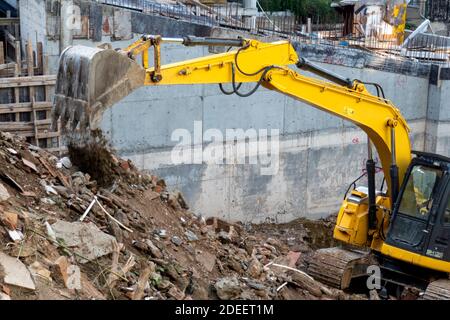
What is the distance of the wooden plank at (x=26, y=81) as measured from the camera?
12797mm

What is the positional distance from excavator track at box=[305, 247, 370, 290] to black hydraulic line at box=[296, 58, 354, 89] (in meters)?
2.64

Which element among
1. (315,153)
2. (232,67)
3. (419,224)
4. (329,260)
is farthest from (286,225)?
(232,67)

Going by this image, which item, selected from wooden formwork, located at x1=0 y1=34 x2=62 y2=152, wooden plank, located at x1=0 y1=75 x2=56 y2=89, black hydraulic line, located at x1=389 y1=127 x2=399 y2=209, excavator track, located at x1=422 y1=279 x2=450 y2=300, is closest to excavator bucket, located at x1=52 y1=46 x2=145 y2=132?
black hydraulic line, located at x1=389 y1=127 x2=399 y2=209

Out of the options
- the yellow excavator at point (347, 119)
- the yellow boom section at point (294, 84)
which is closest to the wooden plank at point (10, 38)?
the yellow excavator at point (347, 119)

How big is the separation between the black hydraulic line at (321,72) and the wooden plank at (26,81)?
5.17 metres

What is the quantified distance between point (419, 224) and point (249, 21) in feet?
35.2

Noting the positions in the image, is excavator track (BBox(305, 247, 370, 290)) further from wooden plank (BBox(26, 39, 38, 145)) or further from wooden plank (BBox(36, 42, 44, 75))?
wooden plank (BBox(36, 42, 44, 75))

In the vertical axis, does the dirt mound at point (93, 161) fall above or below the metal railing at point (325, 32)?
below

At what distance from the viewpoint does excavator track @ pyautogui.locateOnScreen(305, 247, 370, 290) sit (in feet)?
35.7

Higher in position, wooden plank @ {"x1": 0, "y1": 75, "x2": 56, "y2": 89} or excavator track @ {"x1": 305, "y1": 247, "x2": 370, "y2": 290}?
wooden plank @ {"x1": 0, "y1": 75, "x2": 56, "y2": 89}

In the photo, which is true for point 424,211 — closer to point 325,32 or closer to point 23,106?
point 23,106

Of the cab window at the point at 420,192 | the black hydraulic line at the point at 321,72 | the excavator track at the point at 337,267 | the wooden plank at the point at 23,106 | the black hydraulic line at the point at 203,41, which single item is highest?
the black hydraulic line at the point at 203,41

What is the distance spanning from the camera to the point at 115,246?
331 inches

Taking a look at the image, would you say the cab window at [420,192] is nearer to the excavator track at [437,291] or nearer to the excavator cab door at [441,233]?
the excavator cab door at [441,233]
